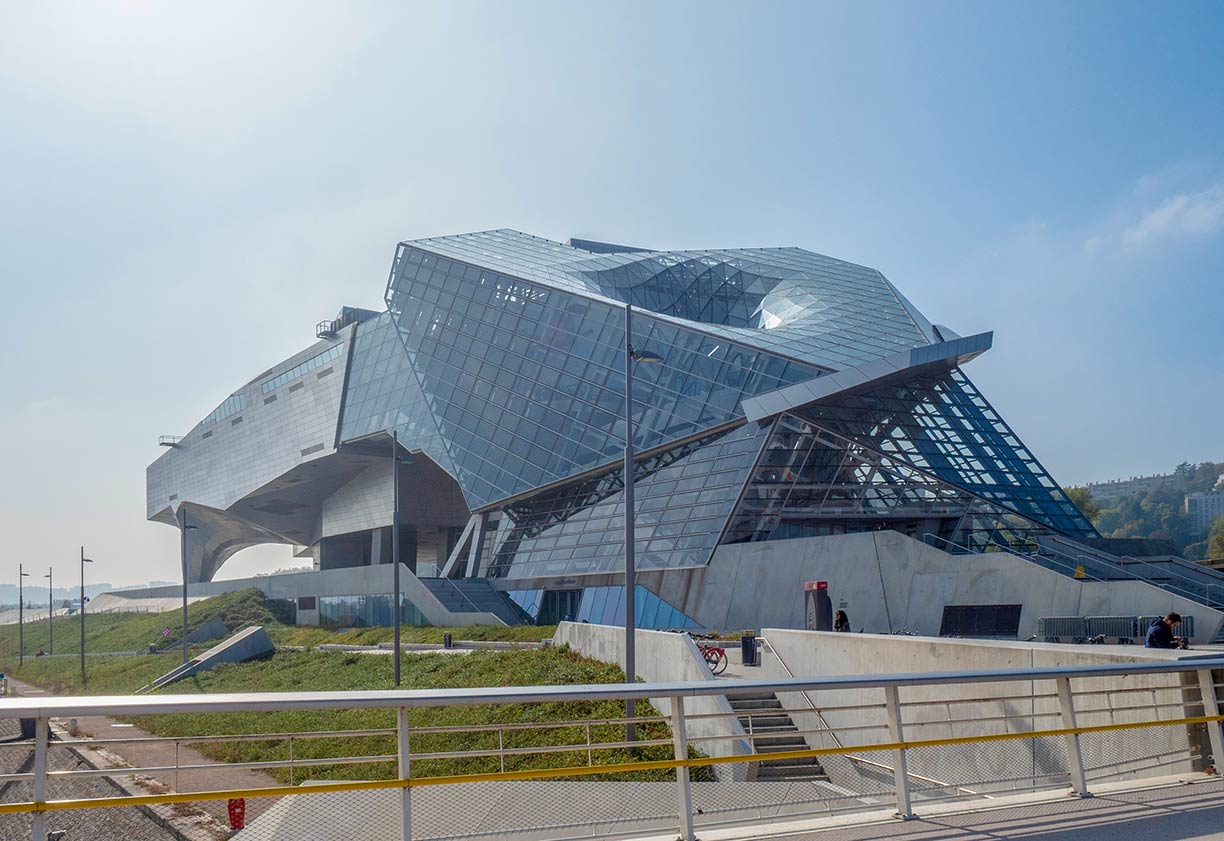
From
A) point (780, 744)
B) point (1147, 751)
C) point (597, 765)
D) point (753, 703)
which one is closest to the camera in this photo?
point (597, 765)

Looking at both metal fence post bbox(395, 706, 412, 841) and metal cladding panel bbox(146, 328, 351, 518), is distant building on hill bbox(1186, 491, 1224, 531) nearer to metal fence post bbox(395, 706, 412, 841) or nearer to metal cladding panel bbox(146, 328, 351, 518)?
metal cladding panel bbox(146, 328, 351, 518)

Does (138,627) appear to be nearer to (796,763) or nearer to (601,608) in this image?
(601,608)

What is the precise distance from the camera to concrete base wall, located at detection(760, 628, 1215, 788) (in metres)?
9.70

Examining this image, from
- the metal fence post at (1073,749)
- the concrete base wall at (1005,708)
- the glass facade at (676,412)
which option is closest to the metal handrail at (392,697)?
the concrete base wall at (1005,708)

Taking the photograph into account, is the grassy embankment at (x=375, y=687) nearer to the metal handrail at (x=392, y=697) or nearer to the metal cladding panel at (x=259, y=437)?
the metal handrail at (x=392, y=697)

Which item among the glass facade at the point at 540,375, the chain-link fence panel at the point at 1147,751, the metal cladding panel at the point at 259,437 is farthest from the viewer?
the metal cladding panel at the point at 259,437

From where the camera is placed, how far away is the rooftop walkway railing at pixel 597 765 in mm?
6098

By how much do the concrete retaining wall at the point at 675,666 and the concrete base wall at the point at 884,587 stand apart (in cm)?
645

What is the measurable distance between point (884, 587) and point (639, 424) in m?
16.0

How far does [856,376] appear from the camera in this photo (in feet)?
122

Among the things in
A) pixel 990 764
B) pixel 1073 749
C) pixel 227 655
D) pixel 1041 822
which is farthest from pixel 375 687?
pixel 1041 822

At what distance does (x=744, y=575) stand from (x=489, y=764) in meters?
17.3

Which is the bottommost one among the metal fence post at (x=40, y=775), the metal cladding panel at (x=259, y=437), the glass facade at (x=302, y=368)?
the metal fence post at (x=40, y=775)

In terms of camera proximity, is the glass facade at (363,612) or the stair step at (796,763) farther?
the glass facade at (363,612)
